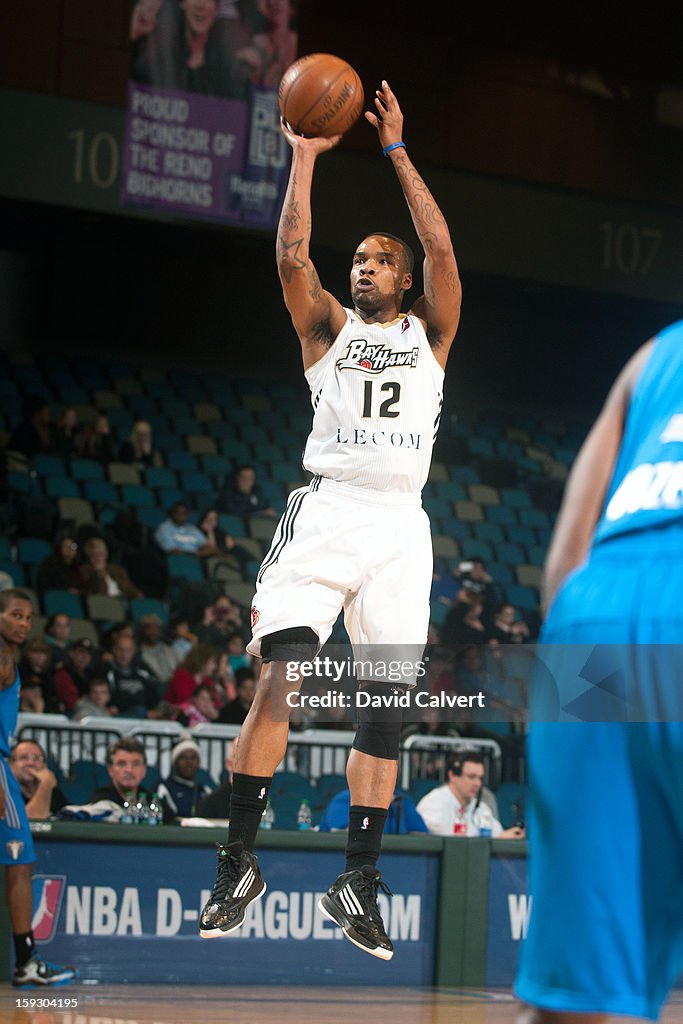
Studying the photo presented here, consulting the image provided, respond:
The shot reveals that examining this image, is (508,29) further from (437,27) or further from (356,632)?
(356,632)

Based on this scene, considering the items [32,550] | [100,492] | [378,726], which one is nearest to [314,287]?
[378,726]

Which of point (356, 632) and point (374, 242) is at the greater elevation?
point (374, 242)

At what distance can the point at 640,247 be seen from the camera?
16.4 meters

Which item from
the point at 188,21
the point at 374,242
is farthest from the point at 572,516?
the point at 188,21

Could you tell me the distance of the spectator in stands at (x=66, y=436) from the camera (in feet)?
45.8

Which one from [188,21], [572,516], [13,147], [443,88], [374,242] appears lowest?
[572,516]

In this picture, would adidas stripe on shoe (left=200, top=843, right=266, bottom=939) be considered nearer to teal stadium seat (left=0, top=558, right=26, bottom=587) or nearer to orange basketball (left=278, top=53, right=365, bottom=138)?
orange basketball (left=278, top=53, right=365, bottom=138)

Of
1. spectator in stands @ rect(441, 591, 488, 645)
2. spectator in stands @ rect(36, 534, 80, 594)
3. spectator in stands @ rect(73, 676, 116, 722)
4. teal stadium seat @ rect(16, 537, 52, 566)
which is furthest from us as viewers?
spectator in stands @ rect(441, 591, 488, 645)

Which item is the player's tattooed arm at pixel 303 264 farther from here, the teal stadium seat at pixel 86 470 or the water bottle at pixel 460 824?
the teal stadium seat at pixel 86 470

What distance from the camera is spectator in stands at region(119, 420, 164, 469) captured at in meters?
14.3

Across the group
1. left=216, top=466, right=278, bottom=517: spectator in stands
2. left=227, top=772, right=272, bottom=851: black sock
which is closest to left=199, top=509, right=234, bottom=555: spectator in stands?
left=216, top=466, right=278, bottom=517: spectator in stands

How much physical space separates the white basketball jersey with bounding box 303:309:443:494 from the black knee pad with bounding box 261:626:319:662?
0.60 m

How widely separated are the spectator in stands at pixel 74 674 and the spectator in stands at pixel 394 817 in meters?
2.55

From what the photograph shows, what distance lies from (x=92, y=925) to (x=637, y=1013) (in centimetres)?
633
